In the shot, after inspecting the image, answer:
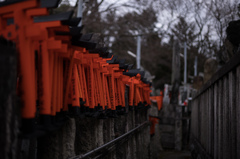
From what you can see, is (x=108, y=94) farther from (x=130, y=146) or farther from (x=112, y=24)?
(x=112, y=24)

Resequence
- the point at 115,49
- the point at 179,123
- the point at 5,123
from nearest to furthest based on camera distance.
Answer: the point at 5,123 < the point at 179,123 < the point at 115,49

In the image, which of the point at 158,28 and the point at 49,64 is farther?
the point at 158,28

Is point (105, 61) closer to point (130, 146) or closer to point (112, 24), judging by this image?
point (130, 146)

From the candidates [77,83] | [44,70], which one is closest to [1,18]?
[44,70]

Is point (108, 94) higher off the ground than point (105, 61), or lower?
lower

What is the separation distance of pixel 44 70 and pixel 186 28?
51.6 ft

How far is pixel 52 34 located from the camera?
9.57 ft

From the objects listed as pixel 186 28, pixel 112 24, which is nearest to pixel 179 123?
pixel 186 28

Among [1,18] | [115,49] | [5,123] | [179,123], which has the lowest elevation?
[179,123]

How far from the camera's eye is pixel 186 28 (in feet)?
58.5

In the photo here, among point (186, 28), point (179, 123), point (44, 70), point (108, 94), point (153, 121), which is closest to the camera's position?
point (44, 70)

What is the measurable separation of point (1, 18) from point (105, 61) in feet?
8.23

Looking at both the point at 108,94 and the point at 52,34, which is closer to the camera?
the point at 52,34

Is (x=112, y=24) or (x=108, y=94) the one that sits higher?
(x=112, y=24)
